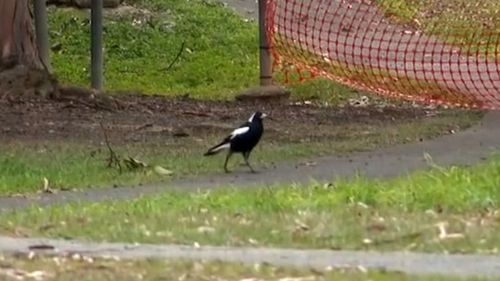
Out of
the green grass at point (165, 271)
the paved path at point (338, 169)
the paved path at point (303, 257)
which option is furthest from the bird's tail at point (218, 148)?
the green grass at point (165, 271)

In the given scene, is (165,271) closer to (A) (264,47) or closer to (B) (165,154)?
(B) (165,154)

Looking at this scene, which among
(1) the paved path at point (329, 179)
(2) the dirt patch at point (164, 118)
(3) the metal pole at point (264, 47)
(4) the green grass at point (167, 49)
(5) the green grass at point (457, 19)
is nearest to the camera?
(1) the paved path at point (329, 179)

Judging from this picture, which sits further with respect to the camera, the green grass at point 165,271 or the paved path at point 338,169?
the paved path at point 338,169

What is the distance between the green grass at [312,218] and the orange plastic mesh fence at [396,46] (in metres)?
8.06

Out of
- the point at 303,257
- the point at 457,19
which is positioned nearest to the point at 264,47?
the point at 457,19

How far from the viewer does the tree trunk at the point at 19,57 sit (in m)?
20.5

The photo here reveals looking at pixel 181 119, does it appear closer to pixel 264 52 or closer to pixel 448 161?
pixel 264 52

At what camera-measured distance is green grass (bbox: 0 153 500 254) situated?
9.53 metres

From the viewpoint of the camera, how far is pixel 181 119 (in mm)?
19516

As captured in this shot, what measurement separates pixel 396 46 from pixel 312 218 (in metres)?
13.3

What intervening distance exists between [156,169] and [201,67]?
11.1 meters

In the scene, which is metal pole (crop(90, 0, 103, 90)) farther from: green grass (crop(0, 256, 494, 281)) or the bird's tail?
green grass (crop(0, 256, 494, 281))

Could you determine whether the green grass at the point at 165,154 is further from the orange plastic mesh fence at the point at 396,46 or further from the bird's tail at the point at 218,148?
the orange plastic mesh fence at the point at 396,46

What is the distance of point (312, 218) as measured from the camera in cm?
1026
